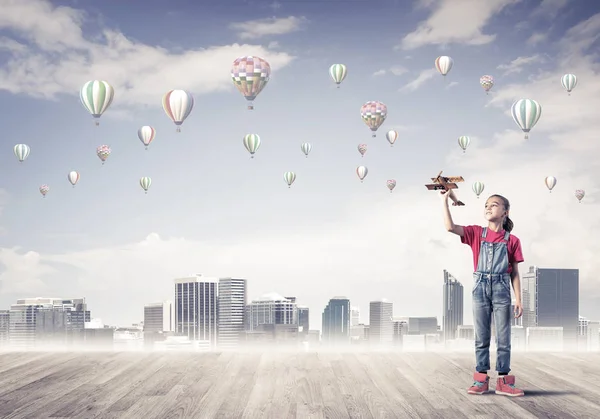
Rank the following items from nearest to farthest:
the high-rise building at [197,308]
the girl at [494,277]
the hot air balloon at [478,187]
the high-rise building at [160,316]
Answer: the girl at [494,277]
the hot air balloon at [478,187]
the high-rise building at [160,316]
the high-rise building at [197,308]

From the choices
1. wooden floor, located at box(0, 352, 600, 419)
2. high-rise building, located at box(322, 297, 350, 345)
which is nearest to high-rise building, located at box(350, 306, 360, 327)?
high-rise building, located at box(322, 297, 350, 345)

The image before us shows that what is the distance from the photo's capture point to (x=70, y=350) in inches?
372

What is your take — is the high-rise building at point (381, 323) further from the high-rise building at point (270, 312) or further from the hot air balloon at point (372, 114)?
the hot air balloon at point (372, 114)

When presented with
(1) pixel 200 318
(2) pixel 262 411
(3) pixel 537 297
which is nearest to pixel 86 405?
(2) pixel 262 411

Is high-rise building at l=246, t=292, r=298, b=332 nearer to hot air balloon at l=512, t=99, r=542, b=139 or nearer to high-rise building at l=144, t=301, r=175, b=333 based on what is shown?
high-rise building at l=144, t=301, r=175, b=333

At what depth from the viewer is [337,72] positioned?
32094 mm

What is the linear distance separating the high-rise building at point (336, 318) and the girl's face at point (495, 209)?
47.1 m

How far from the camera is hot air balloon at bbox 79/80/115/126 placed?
25.3m

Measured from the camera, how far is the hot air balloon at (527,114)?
2642cm

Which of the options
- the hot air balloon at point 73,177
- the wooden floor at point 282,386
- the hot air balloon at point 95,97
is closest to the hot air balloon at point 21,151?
the hot air balloon at point 73,177

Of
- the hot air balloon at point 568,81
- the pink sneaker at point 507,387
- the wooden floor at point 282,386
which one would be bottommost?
the wooden floor at point 282,386

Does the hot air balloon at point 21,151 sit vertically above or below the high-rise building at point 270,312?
above

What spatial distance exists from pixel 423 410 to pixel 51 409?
9.78ft

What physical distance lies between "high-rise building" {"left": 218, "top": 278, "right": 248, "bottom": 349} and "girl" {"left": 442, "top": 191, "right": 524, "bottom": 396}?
1816 inches
